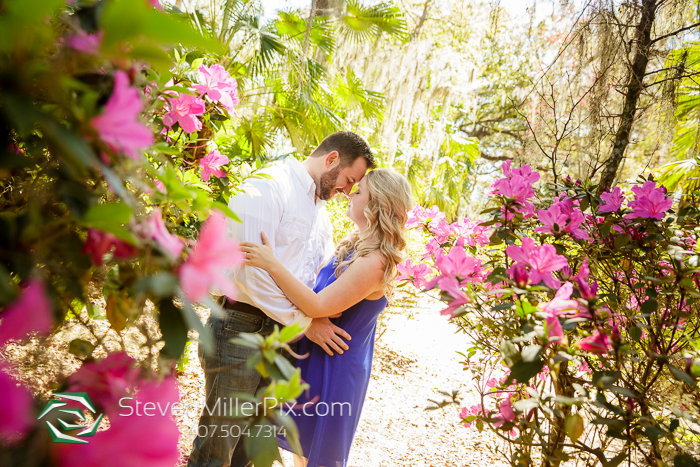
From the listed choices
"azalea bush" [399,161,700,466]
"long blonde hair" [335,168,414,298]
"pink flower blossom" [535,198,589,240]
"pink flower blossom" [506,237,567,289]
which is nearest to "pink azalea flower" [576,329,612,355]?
"azalea bush" [399,161,700,466]

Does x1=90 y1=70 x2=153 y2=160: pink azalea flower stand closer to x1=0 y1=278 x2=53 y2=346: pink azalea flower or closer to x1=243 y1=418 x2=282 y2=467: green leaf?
x1=0 y1=278 x2=53 y2=346: pink azalea flower

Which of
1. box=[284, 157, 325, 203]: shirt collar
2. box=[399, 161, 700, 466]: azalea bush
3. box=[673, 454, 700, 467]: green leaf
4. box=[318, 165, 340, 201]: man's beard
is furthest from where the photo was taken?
box=[318, 165, 340, 201]: man's beard

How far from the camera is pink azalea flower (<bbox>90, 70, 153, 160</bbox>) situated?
293mm

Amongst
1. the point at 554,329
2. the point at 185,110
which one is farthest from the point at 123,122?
the point at 554,329

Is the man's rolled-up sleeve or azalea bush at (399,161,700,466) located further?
the man's rolled-up sleeve

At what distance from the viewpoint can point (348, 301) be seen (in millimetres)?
1731

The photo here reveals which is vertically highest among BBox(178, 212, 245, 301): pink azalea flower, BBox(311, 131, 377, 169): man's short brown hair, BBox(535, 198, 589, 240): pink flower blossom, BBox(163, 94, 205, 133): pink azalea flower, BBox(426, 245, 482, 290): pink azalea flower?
BBox(311, 131, 377, 169): man's short brown hair

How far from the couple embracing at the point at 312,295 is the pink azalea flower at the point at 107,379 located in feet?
3.78

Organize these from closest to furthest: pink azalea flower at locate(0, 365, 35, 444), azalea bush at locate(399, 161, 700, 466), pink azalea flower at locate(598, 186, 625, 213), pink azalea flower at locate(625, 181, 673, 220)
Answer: pink azalea flower at locate(0, 365, 35, 444), azalea bush at locate(399, 161, 700, 466), pink azalea flower at locate(625, 181, 673, 220), pink azalea flower at locate(598, 186, 625, 213)

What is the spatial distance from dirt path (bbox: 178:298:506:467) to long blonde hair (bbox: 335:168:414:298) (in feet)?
2.78

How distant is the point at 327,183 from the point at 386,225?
1.41 feet

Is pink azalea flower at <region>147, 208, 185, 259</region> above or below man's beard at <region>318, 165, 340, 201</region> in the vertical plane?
below

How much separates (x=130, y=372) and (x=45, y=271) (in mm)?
131

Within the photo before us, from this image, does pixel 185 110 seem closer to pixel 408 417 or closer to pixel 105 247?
pixel 105 247
